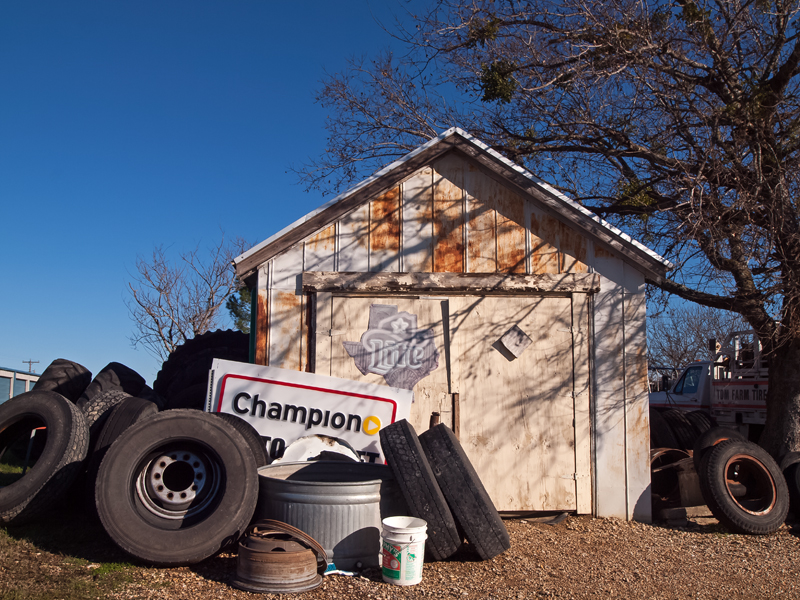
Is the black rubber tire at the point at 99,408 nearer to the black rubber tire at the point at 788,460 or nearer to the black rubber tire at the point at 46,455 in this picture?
the black rubber tire at the point at 46,455

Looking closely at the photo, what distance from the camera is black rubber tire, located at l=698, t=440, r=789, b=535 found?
614cm

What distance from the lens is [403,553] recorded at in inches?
169

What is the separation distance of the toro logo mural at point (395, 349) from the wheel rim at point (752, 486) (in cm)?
337

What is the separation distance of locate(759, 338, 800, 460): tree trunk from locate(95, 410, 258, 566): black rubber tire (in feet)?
22.1

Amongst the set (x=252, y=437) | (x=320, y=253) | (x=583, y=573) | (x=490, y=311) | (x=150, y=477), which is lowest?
(x=583, y=573)

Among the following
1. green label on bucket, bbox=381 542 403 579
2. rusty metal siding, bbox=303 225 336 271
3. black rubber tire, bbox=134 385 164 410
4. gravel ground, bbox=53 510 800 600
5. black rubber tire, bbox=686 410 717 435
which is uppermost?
rusty metal siding, bbox=303 225 336 271

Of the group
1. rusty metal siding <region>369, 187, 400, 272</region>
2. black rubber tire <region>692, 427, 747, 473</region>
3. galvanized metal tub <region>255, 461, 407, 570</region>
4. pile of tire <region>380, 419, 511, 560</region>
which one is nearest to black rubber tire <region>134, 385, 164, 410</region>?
rusty metal siding <region>369, 187, 400, 272</region>

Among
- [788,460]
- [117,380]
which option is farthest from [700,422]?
[117,380]

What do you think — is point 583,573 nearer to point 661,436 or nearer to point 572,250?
point 572,250

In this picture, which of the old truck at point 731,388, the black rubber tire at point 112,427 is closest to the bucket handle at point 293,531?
the black rubber tire at point 112,427

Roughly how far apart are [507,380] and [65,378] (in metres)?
6.30

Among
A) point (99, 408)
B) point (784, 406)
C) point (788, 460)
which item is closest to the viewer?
point (99, 408)

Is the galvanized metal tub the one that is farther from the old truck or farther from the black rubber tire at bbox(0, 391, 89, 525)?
the old truck

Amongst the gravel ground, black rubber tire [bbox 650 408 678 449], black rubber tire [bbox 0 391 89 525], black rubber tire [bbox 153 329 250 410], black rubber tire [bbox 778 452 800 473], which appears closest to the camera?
the gravel ground
